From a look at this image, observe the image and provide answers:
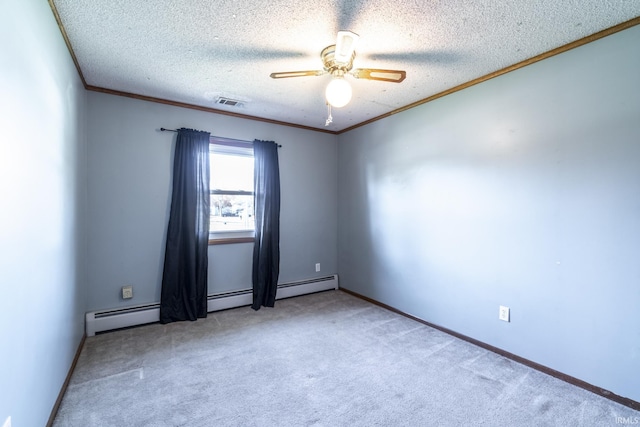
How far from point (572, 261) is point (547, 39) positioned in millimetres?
1555

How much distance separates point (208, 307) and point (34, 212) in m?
2.19

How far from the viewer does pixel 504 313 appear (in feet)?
7.92

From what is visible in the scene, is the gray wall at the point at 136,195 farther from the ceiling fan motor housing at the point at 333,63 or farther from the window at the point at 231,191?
the ceiling fan motor housing at the point at 333,63

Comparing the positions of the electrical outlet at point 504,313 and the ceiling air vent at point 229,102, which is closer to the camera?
the electrical outlet at point 504,313

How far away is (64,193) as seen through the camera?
6.59ft

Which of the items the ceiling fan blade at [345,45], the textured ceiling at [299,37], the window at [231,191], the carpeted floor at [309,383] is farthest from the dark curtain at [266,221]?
the ceiling fan blade at [345,45]

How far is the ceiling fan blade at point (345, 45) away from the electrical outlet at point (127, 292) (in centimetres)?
293

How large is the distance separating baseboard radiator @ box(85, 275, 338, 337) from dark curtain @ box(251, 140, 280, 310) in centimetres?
21

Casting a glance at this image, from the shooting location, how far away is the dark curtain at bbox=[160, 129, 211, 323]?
3.08 metres

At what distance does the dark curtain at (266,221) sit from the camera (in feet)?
11.8

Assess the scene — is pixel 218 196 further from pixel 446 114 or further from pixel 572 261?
pixel 572 261

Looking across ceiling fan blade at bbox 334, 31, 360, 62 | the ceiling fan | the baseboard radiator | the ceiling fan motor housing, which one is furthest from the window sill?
ceiling fan blade at bbox 334, 31, 360, 62

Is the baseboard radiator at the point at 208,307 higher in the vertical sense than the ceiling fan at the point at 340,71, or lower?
lower

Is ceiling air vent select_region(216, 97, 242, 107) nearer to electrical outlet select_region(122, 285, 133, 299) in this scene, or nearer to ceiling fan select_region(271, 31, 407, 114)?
ceiling fan select_region(271, 31, 407, 114)
